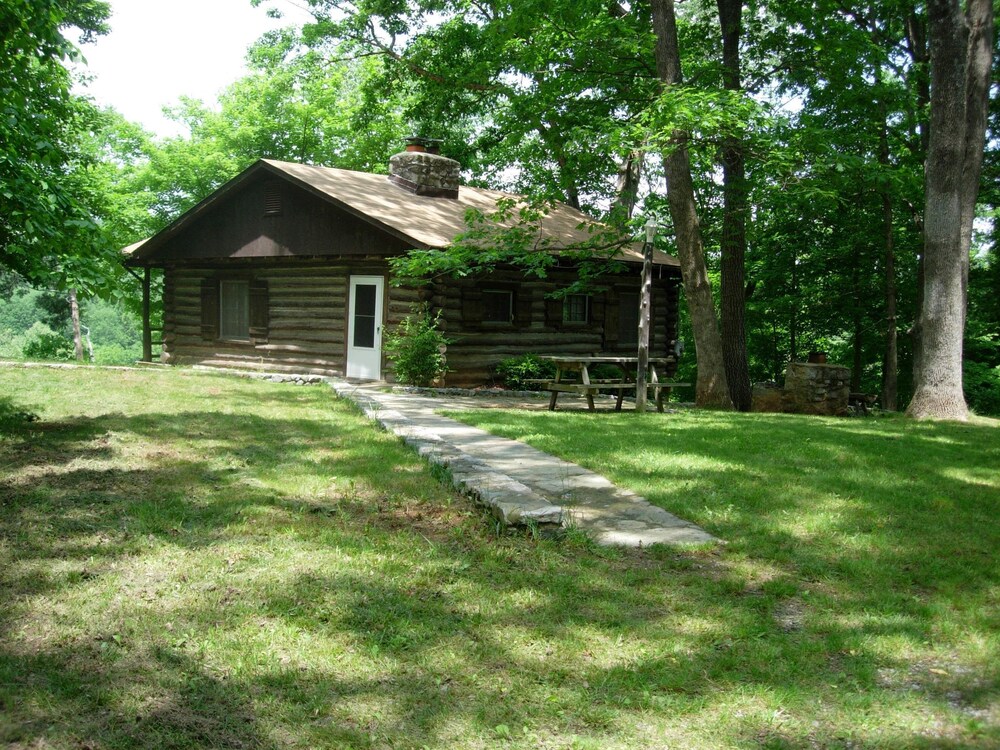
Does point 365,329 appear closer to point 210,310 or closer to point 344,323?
point 344,323

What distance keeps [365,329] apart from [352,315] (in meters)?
0.44

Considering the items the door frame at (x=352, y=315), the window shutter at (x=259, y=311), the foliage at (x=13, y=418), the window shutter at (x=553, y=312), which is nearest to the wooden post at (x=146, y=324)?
the window shutter at (x=259, y=311)

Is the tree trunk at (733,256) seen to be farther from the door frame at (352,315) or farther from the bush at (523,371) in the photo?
the door frame at (352,315)

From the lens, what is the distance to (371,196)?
17.2 m

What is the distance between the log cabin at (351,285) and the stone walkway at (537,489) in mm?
6969

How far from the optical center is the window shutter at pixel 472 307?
Answer: 16484 millimetres

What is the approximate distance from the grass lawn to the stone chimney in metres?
13.2

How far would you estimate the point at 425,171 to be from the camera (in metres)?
19.3

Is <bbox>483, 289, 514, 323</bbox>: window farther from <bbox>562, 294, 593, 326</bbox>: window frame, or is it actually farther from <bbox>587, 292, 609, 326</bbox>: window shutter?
<bbox>587, 292, 609, 326</bbox>: window shutter

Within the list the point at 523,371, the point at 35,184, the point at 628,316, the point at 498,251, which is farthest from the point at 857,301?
the point at 35,184

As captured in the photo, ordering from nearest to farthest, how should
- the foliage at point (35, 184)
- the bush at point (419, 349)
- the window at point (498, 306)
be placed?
the foliage at point (35, 184), the bush at point (419, 349), the window at point (498, 306)

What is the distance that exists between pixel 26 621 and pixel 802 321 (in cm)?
2463

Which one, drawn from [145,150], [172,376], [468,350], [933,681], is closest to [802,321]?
[468,350]

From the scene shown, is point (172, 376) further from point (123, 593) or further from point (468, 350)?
point (123, 593)
